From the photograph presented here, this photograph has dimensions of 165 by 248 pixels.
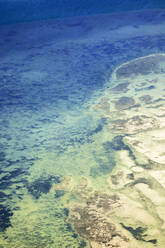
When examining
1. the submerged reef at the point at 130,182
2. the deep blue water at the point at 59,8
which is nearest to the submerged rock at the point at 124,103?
the submerged reef at the point at 130,182

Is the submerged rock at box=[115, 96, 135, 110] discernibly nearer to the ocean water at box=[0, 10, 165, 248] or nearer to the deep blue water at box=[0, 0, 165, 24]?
the ocean water at box=[0, 10, 165, 248]

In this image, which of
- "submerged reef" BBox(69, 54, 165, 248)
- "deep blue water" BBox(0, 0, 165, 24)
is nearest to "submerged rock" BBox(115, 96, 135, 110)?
"submerged reef" BBox(69, 54, 165, 248)

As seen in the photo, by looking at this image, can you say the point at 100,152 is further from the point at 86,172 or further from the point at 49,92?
the point at 49,92

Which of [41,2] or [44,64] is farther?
[41,2]

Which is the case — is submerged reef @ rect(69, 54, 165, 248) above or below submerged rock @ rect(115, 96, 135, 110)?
below

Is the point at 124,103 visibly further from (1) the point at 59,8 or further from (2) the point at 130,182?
(1) the point at 59,8

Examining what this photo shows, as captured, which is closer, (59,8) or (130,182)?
(130,182)

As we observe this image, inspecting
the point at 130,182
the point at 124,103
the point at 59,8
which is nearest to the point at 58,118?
the point at 124,103

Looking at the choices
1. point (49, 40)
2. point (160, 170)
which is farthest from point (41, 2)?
point (160, 170)

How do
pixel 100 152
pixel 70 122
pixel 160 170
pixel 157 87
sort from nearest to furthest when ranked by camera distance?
1. pixel 160 170
2. pixel 100 152
3. pixel 70 122
4. pixel 157 87
